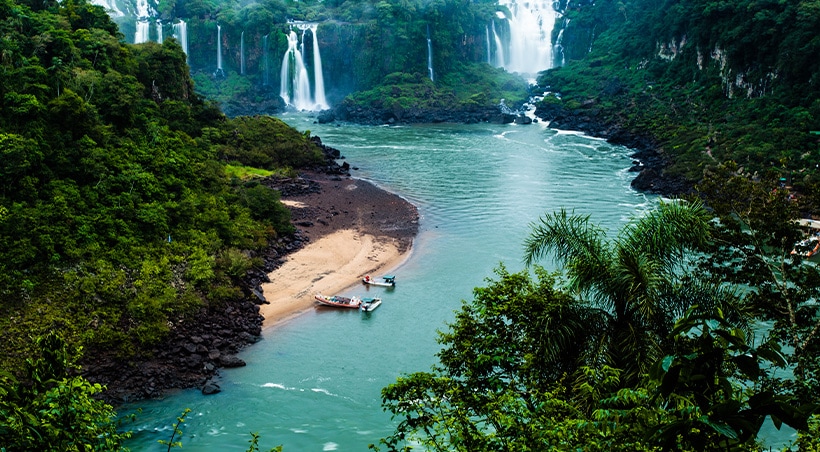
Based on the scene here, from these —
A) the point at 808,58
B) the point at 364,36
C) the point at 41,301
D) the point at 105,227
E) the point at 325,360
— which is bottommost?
the point at 325,360

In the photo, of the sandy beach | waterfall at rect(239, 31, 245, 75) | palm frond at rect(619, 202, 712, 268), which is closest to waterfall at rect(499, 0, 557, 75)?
waterfall at rect(239, 31, 245, 75)

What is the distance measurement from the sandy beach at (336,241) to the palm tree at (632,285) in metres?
18.6

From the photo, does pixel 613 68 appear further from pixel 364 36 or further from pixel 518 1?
pixel 364 36

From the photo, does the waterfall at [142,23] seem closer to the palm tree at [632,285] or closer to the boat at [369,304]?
the boat at [369,304]

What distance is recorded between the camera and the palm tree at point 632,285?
12.5 meters

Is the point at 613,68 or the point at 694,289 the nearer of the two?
the point at 694,289

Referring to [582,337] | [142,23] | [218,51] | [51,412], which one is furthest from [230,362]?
[218,51]

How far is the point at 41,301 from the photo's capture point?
81.9 feet

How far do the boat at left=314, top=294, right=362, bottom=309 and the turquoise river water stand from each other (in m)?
0.33

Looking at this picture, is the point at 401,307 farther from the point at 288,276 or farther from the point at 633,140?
the point at 633,140

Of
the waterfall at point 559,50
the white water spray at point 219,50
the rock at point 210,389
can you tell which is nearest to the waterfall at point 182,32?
the white water spray at point 219,50

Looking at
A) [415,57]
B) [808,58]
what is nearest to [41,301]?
[808,58]

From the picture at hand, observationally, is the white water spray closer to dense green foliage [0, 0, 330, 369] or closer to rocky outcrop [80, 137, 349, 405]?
dense green foliage [0, 0, 330, 369]

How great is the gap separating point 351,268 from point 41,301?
15.3 meters
